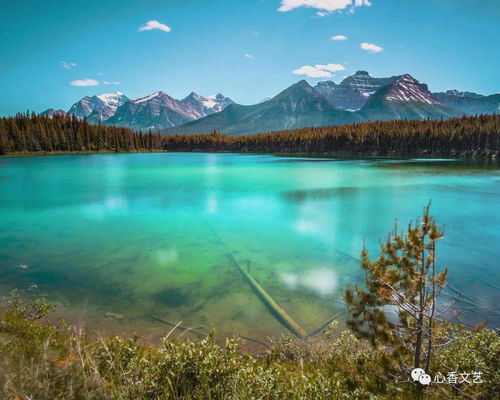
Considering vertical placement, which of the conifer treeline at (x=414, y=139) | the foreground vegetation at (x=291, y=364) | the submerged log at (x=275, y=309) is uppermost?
the conifer treeline at (x=414, y=139)


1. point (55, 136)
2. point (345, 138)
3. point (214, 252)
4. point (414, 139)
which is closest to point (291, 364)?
point (214, 252)

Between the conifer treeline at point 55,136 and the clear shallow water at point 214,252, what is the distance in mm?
120142

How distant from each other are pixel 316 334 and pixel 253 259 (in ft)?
24.6

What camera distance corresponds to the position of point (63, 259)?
16531 mm

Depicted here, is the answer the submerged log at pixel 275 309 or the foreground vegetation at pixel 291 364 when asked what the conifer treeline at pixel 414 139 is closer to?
the submerged log at pixel 275 309

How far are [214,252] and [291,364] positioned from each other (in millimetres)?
11336

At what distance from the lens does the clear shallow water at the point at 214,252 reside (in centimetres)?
1148

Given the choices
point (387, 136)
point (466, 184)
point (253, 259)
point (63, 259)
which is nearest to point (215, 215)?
point (253, 259)

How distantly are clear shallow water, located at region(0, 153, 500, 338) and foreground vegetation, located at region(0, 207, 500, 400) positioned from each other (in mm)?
3388

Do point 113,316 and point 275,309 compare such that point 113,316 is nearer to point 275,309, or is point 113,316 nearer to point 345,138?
point 275,309

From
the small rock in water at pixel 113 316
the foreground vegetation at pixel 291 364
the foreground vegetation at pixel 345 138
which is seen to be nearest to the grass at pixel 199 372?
the foreground vegetation at pixel 291 364

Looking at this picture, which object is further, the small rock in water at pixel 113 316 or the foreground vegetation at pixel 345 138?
the foreground vegetation at pixel 345 138

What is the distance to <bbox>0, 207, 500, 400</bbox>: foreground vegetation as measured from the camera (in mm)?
4059

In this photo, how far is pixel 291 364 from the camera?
24.1 ft
